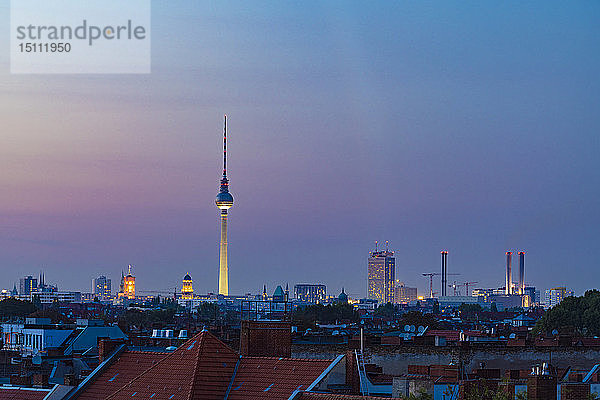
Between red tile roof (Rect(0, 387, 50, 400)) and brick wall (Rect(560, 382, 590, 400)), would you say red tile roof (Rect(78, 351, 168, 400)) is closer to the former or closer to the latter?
red tile roof (Rect(0, 387, 50, 400))

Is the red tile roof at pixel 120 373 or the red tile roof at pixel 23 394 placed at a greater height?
the red tile roof at pixel 120 373

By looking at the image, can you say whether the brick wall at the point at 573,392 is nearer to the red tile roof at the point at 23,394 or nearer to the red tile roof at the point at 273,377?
the red tile roof at the point at 273,377

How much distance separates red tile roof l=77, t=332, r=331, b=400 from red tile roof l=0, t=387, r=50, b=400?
373 centimetres

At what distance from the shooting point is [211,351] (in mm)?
39531

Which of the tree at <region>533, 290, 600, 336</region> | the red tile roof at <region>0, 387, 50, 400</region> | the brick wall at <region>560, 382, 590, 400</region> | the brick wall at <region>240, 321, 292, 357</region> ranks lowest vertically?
the tree at <region>533, 290, 600, 336</region>

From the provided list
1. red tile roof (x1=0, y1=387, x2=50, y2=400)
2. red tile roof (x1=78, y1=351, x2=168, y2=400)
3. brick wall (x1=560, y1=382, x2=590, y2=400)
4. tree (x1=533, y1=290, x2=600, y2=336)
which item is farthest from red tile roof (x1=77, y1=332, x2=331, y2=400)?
tree (x1=533, y1=290, x2=600, y2=336)

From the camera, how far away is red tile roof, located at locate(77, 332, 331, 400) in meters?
37.8

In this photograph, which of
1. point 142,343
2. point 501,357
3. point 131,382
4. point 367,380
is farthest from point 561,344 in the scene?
point 131,382

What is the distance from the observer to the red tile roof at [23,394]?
43.8 m

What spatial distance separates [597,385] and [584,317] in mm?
129145

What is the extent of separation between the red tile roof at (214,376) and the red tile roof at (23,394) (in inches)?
147

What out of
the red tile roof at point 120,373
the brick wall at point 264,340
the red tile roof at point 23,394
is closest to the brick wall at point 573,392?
the brick wall at point 264,340

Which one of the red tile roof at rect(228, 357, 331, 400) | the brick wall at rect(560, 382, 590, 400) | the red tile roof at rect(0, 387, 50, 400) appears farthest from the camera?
the red tile roof at rect(0, 387, 50, 400)

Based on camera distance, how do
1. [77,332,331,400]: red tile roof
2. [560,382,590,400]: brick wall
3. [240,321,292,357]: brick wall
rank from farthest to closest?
[240,321,292,357]: brick wall < [77,332,331,400]: red tile roof < [560,382,590,400]: brick wall
